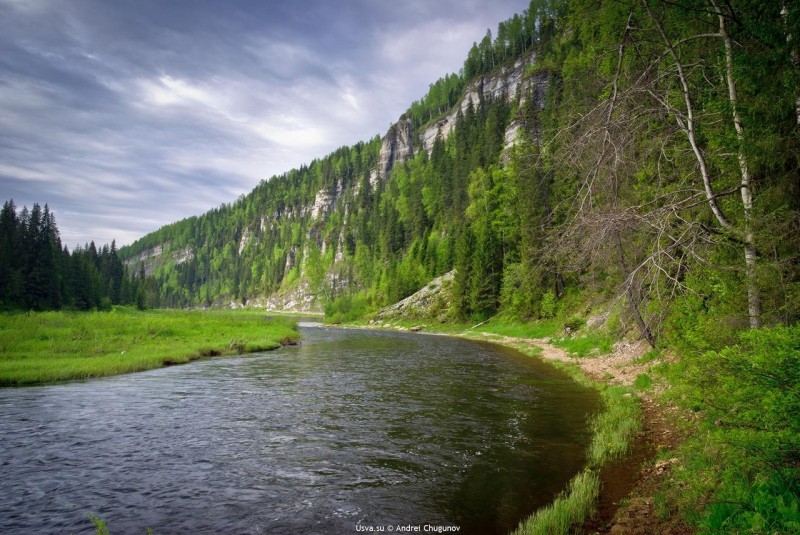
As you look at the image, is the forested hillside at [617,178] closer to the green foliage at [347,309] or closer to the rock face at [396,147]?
the green foliage at [347,309]

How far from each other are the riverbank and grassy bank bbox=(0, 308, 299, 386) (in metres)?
25.3

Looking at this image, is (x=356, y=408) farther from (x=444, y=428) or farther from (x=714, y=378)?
(x=714, y=378)

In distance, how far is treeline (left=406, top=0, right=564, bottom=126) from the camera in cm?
11531

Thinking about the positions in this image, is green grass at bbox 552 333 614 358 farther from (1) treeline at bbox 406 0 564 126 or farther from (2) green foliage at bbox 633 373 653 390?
(1) treeline at bbox 406 0 564 126

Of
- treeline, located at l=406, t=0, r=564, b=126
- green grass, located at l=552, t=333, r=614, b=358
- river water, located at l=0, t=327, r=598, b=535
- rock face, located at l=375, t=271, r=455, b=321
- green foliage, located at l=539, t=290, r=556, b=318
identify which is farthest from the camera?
treeline, located at l=406, t=0, r=564, b=126

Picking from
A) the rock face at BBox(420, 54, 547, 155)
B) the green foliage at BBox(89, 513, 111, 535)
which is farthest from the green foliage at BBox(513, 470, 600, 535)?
the rock face at BBox(420, 54, 547, 155)

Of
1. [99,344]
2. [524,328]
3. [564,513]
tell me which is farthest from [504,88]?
[564,513]

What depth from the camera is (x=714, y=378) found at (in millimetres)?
7117

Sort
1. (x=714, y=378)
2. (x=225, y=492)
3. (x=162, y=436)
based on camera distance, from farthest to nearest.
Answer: (x=162, y=436) → (x=225, y=492) → (x=714, y=378)

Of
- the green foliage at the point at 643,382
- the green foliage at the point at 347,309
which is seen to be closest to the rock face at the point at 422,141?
the green foliage at the point at 347,309

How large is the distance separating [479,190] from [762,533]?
232 feet

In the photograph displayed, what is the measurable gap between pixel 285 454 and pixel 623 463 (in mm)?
8702

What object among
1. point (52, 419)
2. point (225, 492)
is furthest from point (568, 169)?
point (52, 419)

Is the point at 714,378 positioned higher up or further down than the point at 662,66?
further down
